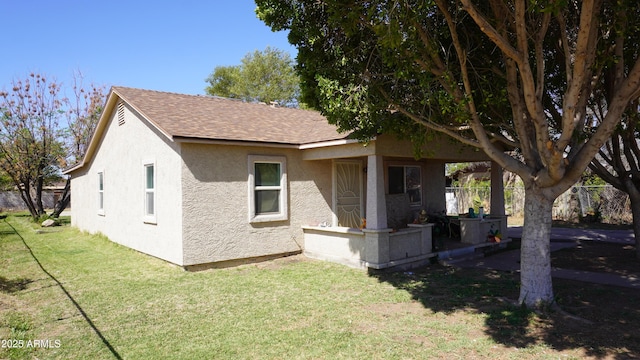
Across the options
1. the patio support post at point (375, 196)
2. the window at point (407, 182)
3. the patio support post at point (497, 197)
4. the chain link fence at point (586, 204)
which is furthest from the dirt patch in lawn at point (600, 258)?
the chain link fence at point (586, 204)

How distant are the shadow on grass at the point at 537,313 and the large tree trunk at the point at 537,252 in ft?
0.80

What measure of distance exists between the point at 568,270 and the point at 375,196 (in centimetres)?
472

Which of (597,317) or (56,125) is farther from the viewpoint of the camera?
(56,125)

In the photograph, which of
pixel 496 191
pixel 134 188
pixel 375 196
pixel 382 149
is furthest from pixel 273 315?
pixel 496 191

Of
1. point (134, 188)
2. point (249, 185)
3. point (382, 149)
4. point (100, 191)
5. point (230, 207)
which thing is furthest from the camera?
point (100, 191)

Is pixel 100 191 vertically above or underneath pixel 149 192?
above

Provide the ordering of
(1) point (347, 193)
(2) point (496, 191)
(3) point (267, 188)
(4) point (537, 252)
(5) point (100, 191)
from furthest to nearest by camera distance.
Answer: (5) point (100, 191)
(2) point (496, 191)
(1) point (347, 193)
(3) point (267, 188)
(4) point (537, 252)

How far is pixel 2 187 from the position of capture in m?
36.0

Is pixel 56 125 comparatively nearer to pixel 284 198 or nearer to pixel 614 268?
pixel 284 198

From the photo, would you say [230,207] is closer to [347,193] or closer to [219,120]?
[219,120]

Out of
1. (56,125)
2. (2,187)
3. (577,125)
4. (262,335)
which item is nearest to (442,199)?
(577,125)

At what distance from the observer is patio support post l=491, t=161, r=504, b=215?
12.9 metres

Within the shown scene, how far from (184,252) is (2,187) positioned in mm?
36615

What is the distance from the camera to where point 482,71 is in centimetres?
769
